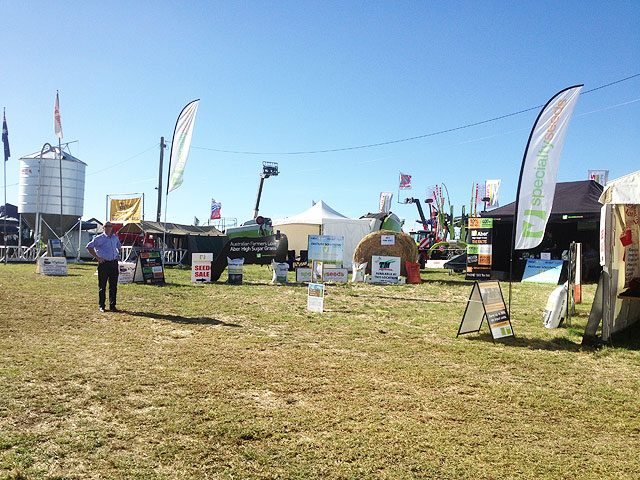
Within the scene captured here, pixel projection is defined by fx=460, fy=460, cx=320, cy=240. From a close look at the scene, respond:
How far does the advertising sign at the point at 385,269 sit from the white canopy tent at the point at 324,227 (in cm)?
545

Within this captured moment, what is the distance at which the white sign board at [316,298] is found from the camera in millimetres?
9414

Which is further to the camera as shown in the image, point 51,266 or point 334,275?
point 51,266

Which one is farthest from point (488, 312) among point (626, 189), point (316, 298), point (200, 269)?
point (200, 269)

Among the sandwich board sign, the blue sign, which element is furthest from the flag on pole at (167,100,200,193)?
the blue sign

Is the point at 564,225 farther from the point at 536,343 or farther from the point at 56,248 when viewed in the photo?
the point at 56,248

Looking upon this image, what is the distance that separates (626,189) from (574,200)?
12152 millimetres

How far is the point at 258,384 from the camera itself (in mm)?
4695

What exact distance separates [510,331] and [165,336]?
5219mm

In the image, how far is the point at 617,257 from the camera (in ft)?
22.2

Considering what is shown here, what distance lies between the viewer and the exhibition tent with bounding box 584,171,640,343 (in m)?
6.11

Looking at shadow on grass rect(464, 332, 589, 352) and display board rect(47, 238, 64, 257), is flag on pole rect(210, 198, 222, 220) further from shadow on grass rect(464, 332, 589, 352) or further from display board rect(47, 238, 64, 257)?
shadow on grass rect(464, 332, 589, 352)

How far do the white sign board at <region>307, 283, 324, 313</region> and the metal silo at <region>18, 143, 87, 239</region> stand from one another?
18953 millimetres

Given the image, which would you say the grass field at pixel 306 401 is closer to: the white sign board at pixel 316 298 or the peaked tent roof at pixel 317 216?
the white sign board at pixel 316 298

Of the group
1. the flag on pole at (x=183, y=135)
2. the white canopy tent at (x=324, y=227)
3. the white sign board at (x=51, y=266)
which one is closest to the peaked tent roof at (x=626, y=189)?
→ the flag on pole at (x=183, y=135)
